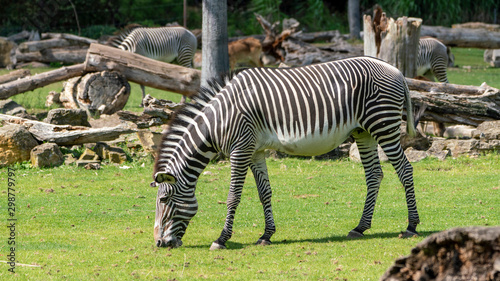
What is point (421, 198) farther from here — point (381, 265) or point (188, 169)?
point (188, 169)

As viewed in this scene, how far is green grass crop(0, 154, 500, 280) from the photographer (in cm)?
646

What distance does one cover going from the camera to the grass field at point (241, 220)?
21.2ft

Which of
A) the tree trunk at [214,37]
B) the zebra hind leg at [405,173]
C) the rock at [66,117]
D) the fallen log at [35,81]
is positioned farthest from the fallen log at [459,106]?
the fallen log at [35,81]

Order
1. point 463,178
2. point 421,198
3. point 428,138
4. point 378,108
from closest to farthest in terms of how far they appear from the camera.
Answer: point 378,108 → point 421,198 → point 463,178 → point 428,138

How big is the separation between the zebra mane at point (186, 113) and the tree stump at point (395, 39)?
7.63m

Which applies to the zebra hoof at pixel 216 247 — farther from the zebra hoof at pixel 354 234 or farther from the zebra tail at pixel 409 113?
the zebra tail at pixel 409 113

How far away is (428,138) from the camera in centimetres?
1357

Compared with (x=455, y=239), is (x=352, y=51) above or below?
below

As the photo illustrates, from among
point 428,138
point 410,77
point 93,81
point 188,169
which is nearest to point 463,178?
point 428,138

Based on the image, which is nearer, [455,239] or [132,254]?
[455,239]

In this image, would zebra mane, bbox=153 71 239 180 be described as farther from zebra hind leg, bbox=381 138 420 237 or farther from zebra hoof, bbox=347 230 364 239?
zebra hoof, bbox=347 230 364 239

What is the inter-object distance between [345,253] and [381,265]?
66 cm

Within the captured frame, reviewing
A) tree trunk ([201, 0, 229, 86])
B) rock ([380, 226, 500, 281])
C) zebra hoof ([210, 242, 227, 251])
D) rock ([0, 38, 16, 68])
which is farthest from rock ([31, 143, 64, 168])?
rock ([0, 38, 16, 68])

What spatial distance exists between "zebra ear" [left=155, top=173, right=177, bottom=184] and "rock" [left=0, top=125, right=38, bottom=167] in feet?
19.8
